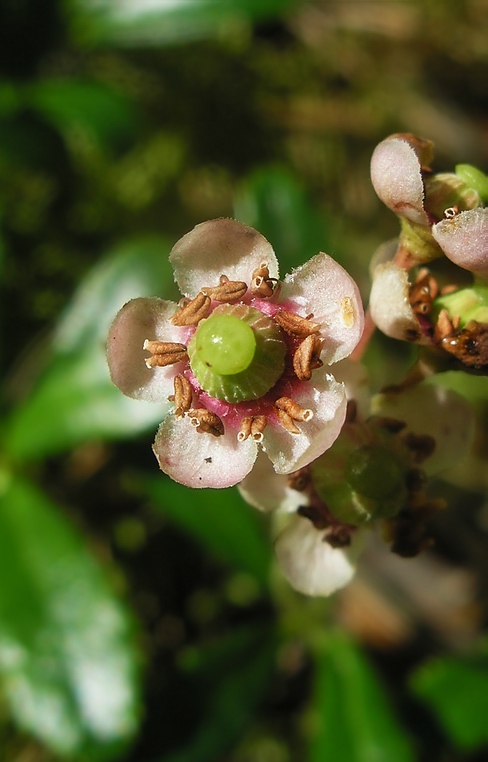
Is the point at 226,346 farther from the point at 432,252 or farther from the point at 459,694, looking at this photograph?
the point at 459,694

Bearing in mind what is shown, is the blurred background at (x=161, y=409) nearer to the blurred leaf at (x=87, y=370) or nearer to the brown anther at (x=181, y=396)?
the blurred leaf at (x=87, y=370)

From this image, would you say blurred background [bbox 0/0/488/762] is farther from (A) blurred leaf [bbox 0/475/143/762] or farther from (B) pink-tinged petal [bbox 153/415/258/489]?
(B) pink-tinged petal [bbox 153/415/258/489]

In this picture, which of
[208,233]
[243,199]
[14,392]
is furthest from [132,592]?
[208,233]

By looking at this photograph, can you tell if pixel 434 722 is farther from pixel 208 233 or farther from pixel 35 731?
pixel 208 233

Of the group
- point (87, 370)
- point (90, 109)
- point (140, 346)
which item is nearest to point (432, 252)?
point (140, 346)

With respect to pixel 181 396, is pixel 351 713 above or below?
below

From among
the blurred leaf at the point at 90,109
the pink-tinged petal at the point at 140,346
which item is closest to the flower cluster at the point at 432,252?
the pink-tinged petal at the point at 140,346
